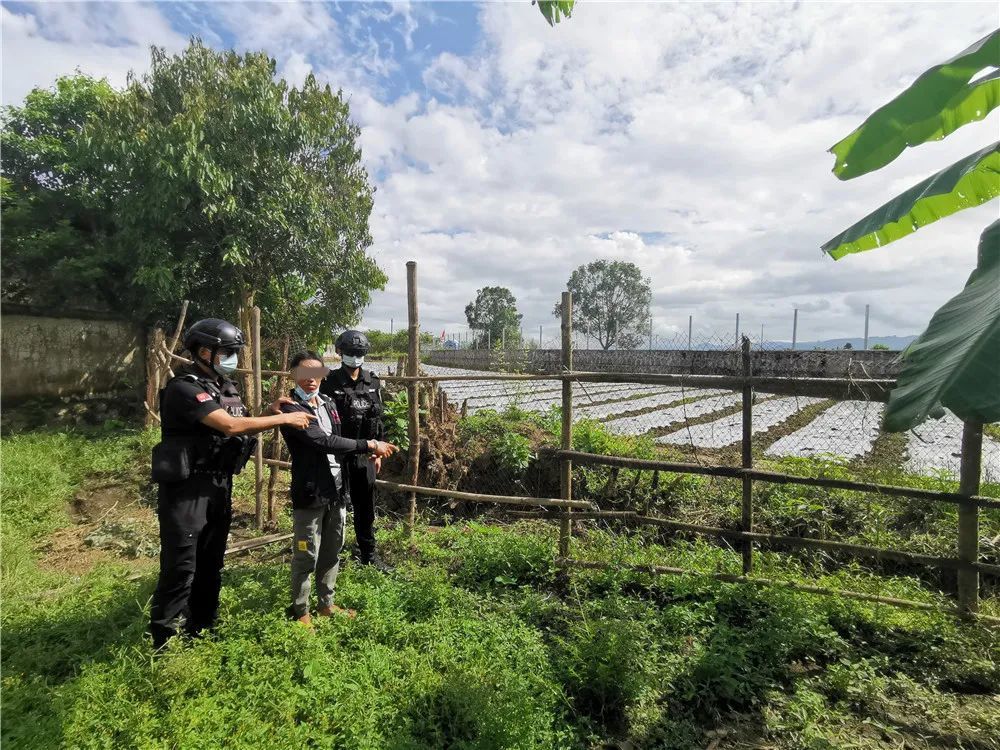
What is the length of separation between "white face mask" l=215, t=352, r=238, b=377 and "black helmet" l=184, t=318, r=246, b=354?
0.07 m

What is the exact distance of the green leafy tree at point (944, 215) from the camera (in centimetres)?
144

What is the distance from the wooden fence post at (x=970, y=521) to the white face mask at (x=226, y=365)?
15.3 ft

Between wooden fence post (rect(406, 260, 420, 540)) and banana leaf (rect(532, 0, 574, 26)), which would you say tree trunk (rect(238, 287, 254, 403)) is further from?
banana leaf (rect(532, 0, 574, 26))

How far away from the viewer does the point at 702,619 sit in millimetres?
3338

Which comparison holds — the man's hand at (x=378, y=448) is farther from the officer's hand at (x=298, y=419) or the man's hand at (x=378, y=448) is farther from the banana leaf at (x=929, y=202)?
the banana leaf at (x=929, y=202)

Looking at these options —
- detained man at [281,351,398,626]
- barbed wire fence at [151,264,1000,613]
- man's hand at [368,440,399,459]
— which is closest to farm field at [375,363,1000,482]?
barbed wire fence at [151,264,1000,613]

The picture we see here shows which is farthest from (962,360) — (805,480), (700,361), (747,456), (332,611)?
(700,361)

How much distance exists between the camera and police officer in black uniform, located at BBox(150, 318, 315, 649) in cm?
263

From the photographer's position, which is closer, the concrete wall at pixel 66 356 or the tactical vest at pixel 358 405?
the tactical vest at pixel 358 405

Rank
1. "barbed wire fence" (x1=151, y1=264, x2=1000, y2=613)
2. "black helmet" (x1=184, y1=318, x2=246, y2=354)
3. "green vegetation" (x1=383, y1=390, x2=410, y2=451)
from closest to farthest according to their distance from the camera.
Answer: "black helmet" (x1=184, y1=318, x2=246, y2=354) → "barbed wire fence" (x1=151, y1=264, x2=1000, y2=613) → "green vegetation" (x1=383, y1=390, x2=410, y2=451)

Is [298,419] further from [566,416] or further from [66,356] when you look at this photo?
[66,356]

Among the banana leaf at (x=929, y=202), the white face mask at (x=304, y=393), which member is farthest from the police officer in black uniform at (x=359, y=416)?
the banana leaf at (x=929, y=202)

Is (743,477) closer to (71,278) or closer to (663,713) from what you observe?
(663,713)

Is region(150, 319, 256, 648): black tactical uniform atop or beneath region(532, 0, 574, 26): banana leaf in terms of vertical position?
beneath
